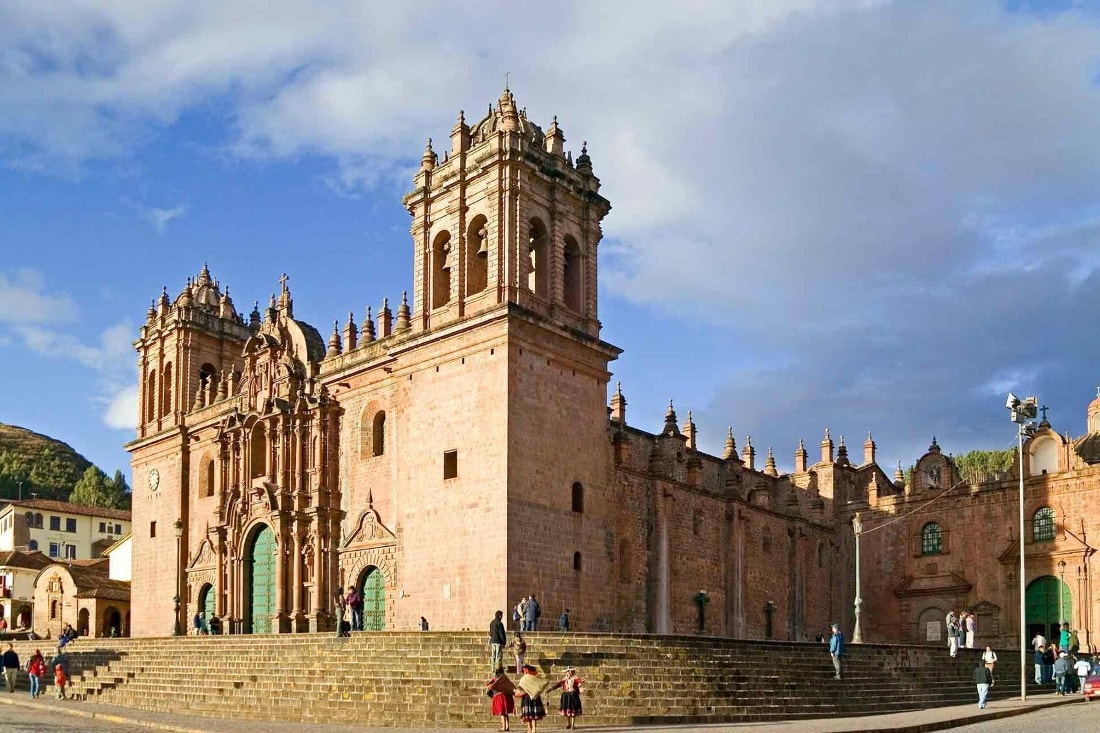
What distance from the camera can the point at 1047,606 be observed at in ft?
134

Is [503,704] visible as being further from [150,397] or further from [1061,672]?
[150,397]

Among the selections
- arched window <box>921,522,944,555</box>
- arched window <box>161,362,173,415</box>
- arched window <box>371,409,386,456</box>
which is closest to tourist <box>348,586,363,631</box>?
arched window <box>371,409,386,456</box>

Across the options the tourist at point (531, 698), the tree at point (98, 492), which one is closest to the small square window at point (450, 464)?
the tourist at point (531, 698)

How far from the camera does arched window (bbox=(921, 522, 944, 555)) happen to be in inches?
1748

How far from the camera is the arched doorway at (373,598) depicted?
109 ft

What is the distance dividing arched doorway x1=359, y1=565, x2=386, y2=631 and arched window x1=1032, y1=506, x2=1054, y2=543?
24007 mm

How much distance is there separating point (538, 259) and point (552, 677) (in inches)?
567

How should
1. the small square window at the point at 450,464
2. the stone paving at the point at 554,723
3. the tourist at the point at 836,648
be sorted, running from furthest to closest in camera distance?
the small square window at the point at 450,464
the tourist at the point at 836,648
the stone paving at the point at 554,723

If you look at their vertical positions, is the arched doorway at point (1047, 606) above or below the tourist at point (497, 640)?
below

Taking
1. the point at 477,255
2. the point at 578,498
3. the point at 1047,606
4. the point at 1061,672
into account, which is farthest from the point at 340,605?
the point at 1047,606

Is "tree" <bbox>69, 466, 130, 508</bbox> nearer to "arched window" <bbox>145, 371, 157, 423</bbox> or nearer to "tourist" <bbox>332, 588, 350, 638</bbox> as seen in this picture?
"arched window" <bbox>145, 371, 157, 423</bbox>

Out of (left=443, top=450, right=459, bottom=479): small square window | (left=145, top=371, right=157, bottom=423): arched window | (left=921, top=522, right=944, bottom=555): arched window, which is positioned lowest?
(left=921, top=522, right=944, bottom=555): arched window

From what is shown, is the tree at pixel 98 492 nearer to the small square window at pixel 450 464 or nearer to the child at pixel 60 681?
the child at pixel 60 681

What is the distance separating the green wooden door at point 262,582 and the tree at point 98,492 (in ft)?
197
